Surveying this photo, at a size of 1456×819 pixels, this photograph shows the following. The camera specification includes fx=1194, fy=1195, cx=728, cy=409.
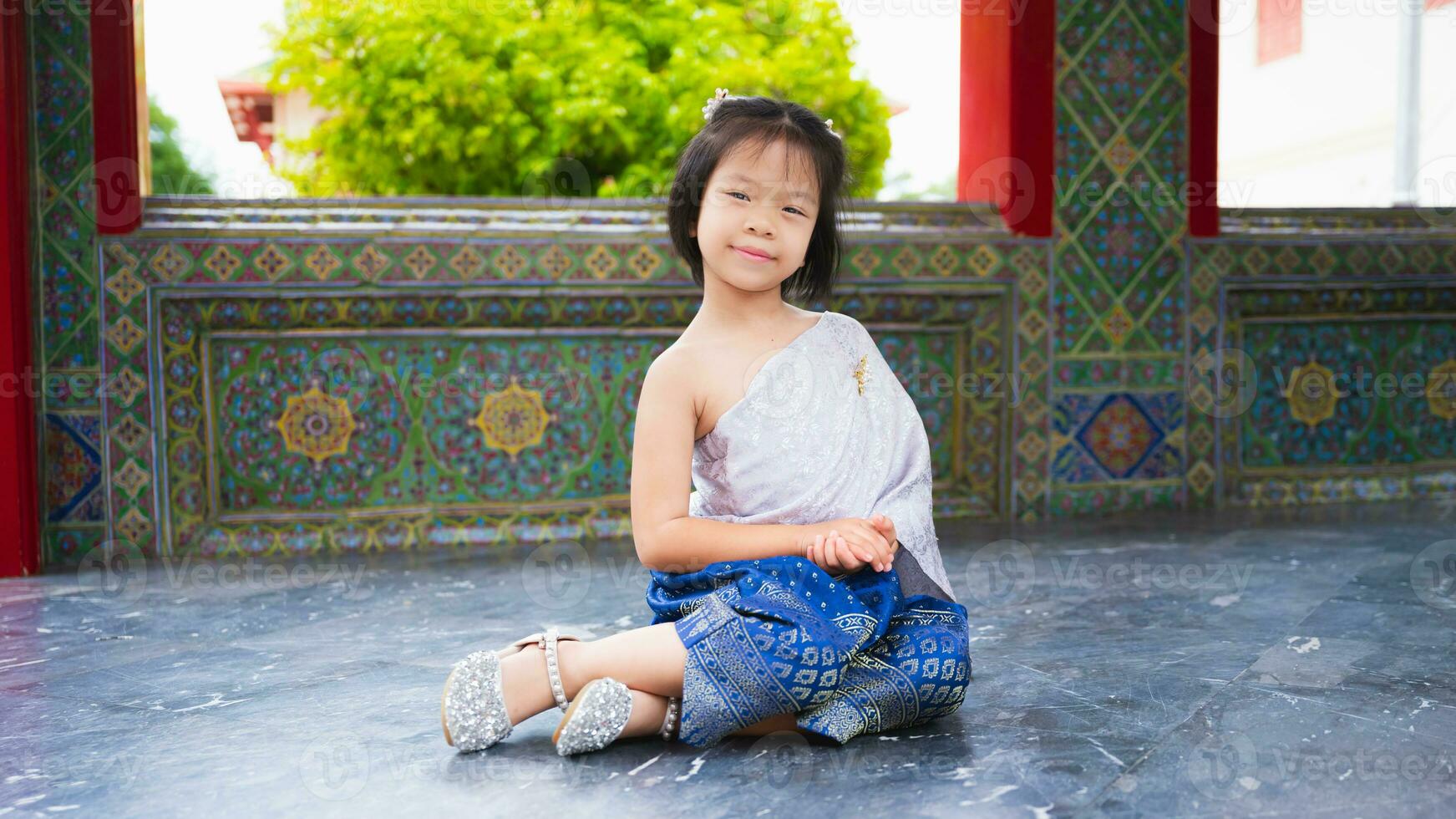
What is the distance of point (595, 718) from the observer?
4.97 ft

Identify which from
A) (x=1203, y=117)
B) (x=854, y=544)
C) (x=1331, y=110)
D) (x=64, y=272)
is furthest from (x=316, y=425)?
(x=1331, y=110)

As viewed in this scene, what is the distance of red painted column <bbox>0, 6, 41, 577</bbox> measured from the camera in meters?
3.02

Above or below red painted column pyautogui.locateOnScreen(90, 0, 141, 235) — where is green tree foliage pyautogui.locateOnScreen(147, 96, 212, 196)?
above

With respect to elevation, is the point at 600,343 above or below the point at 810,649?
above

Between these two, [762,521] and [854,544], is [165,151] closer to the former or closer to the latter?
[762,521]

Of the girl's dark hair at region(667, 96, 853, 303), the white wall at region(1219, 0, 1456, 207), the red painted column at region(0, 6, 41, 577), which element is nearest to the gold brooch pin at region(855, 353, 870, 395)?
the girl's dark hair at region(667, 96, 853, 303)

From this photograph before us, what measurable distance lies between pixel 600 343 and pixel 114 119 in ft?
4.79

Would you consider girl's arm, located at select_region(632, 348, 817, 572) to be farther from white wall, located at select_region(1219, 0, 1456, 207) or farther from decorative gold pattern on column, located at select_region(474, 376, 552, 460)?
white wall, located at select_region(1219, 0, 1456, 207)

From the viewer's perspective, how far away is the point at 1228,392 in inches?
157

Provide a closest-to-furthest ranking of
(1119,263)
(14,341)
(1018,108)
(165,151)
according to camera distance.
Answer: (14,341) → (1018,108) → (1119,263) → (165,151)

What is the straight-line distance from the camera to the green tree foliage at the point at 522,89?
6.36 meters

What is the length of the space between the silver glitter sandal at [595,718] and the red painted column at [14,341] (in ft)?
7.26

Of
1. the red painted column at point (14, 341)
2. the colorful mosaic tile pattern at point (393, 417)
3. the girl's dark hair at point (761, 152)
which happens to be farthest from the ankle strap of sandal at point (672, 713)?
the red painted column at point (14, 341)

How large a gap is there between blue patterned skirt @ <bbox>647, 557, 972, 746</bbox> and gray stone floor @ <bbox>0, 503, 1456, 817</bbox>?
4 cm
